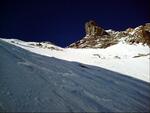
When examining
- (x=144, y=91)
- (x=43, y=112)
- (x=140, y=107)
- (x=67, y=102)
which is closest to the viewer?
(x=43, y=112)

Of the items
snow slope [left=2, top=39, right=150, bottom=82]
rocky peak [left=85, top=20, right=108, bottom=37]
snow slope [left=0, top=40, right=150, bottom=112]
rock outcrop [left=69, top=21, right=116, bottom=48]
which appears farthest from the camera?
rocky peak [left=85, top=20, right=108, bottom=37]

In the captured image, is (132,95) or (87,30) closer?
(132,95)

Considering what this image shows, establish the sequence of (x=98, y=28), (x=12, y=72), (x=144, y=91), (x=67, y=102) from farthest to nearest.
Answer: (x=98, y=28) → (x=144, y=91) → (x=12, y=72) → (x=67, y=102)

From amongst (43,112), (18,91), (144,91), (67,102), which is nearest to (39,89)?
(18,91)

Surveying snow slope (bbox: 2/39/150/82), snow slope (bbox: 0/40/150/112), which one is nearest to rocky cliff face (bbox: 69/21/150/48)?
snow slope (bbox: 2/39/150/82)

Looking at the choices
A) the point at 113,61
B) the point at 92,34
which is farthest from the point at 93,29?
the point at 113,61

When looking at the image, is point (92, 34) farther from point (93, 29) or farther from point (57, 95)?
point (57, 95)

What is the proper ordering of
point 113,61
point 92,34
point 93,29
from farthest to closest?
point 93,29, point 92,34, point 113,61

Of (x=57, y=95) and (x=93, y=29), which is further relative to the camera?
(x=93, y=29)

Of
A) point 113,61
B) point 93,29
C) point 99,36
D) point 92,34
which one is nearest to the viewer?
point 113,61

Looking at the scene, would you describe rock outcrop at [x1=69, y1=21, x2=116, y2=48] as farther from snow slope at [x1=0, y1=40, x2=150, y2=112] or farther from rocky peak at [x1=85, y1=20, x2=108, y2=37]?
snow slope at [x1=0, y1=40, x2=150, y2=112]

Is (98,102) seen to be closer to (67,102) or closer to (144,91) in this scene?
(67,102)

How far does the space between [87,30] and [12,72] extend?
94135mm

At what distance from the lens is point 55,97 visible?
646 centimetres
